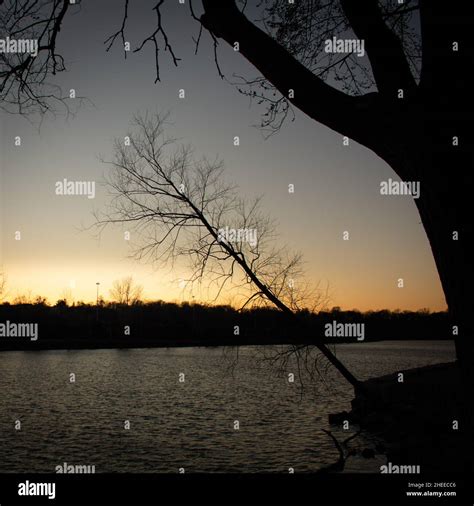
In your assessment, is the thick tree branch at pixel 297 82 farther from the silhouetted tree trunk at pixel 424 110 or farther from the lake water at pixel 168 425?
the lake water at pixel 168 425

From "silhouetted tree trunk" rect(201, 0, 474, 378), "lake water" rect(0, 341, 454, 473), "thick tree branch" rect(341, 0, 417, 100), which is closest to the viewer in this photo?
"silhouetted tree trunk" rect(201, 0, 474, 378)

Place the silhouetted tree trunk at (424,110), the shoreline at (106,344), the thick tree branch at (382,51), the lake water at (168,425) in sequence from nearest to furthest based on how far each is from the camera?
the silhouetted tree trunk at (424,110) → the thick tree branch at (382,51) → the lake water at (168,425) → the shoreline at (106,344)

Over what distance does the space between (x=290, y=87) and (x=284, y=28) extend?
111 inches

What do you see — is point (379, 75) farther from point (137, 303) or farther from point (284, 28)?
point (137, 303)

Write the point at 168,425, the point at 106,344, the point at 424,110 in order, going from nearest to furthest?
the point at 424,110, the point at 168,425, the point at 106,344

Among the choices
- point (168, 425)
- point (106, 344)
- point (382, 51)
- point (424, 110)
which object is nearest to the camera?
point (424, 110)

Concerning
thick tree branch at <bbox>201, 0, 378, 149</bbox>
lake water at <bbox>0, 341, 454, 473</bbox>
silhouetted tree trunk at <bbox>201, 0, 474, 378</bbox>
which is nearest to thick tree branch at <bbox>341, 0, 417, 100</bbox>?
silhouetted tree trunk at <bbox>201, 0, 474, 378</bbox>

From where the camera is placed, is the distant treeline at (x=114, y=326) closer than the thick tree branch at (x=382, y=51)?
No

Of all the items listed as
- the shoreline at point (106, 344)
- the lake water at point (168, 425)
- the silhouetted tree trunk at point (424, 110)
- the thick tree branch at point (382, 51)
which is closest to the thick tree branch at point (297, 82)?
the silhouetted tree trunk at point (424, 110)

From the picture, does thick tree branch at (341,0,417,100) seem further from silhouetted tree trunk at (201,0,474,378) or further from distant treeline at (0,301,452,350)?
distant treeline at (0,301,452,350)

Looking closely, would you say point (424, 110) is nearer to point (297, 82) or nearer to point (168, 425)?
point (297, 82)

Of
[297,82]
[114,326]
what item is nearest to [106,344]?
[114,326]

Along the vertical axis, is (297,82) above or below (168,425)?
above

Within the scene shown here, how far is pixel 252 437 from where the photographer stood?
23.4 m
